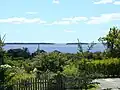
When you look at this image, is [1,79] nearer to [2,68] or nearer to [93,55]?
[2,68]

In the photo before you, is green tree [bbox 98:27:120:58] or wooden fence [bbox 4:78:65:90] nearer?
wooden fence [bbox 4:78:65:90]

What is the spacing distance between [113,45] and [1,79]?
101 ft

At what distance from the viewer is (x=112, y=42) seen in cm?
4778

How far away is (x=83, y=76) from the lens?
18062 millimetres

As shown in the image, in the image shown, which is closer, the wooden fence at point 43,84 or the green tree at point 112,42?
the wooden fence at point 43,84

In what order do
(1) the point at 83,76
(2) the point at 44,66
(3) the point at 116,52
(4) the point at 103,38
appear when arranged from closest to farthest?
(1) the point at 83,76
(2) the point at 44,66
(3) the point at 116,52
(4) the point at 103,38

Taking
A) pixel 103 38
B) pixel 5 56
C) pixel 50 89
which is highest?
pixel 103 38

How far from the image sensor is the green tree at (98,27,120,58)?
45.0 metres

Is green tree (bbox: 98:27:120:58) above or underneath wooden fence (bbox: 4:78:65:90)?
above

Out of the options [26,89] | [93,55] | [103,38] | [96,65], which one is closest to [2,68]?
[26,89]

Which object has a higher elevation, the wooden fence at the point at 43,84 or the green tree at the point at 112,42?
the green tree at the point at 112,42

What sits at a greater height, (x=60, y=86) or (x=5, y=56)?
(x=5, y=56)

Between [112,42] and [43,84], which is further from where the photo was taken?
[112,42]

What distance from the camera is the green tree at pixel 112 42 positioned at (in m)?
45.0
